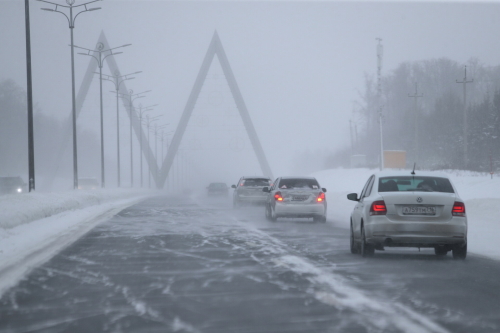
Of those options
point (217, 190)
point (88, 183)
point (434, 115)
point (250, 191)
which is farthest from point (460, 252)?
point (434, 115)

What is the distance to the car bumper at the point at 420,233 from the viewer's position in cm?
1205

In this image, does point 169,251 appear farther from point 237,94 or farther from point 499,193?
point 237,94

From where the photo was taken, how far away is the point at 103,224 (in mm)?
22156

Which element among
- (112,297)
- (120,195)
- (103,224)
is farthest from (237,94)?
(112,297)

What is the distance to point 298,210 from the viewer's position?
22750 millimetres

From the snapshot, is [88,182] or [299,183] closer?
[299,183]

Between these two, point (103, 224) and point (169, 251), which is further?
point (103, 224)

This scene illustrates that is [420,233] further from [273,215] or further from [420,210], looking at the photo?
[273,215]

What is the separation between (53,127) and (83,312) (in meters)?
120

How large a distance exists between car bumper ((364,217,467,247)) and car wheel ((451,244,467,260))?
0.53ft

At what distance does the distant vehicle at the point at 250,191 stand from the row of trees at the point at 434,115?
112 feet

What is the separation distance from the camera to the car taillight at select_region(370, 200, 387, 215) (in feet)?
40.3

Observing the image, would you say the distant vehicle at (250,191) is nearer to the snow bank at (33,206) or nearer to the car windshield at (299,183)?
the snow bank at (33,206)

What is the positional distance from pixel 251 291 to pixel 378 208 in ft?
13.6
